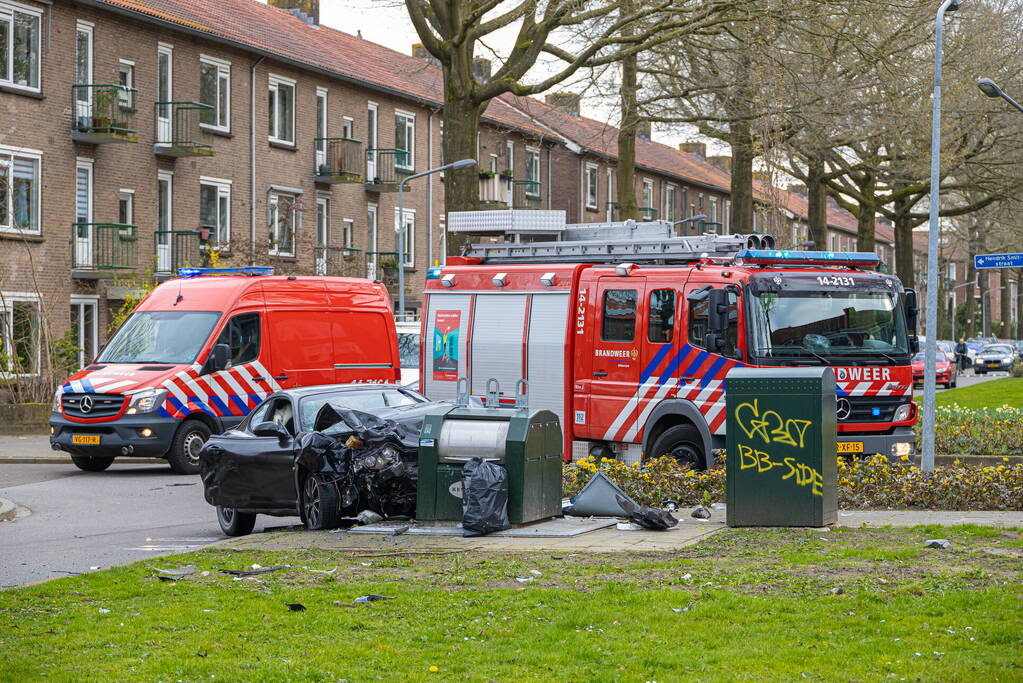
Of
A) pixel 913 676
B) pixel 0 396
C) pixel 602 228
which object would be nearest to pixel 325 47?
pixel 0 396

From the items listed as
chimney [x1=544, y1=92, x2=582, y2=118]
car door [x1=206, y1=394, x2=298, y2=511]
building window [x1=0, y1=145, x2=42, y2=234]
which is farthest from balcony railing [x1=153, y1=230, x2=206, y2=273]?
car door [x1=206, y1=394, x2=298, y2=511]

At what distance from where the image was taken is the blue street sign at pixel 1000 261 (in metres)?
15.7

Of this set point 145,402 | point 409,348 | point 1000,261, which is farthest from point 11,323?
point 1000,261

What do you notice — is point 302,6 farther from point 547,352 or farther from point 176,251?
point 547,352

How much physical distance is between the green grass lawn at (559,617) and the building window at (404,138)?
119 ft

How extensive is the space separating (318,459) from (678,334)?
468cm

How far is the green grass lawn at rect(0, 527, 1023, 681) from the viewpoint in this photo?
6.48m

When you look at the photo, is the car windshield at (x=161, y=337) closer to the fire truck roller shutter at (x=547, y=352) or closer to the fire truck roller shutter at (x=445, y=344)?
the fire truck roller shutter at (x=445, y=344)

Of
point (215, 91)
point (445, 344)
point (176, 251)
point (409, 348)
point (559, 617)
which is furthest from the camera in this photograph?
point (215, 91)

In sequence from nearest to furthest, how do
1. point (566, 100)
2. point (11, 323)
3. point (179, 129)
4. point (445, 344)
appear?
point (445, 344)
point (11, 323)
point (566, 100)
point (179, 129)

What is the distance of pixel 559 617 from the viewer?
7543 millimetres

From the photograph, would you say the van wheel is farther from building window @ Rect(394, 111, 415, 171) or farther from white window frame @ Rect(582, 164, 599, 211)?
white window frame @ Rect(582, 164, 599, 211)

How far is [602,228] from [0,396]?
14787 mm

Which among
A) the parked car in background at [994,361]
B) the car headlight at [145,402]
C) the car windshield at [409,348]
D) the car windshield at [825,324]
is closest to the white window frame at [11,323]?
the car windshield at [409,348]
